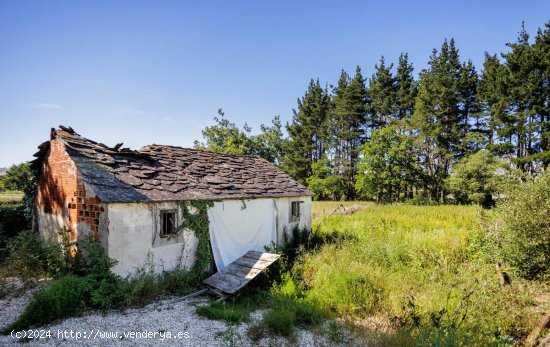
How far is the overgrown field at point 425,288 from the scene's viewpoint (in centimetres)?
618

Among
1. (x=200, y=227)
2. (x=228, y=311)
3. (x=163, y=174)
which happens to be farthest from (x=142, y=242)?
(x=228, y=311)

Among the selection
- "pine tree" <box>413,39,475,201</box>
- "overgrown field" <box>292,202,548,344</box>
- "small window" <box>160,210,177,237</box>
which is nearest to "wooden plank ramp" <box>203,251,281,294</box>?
"overgrown field" <box>292,202,548,344</box>

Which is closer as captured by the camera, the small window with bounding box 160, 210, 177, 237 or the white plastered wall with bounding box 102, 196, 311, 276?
the white plastered wall with bounding box 102, 196, 311, 276

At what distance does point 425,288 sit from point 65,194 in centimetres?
1049

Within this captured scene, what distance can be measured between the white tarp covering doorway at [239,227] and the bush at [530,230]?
822 centimetres

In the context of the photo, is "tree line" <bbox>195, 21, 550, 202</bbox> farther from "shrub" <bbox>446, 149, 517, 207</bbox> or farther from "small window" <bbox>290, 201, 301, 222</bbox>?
"small window" <bbox>290, 201, 301, 222</bbox>

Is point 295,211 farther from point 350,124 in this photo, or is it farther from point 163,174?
point 350,124

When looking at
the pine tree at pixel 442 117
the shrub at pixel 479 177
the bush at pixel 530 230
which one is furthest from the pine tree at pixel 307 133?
the bush at pixel 530 230

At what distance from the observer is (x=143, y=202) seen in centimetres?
797

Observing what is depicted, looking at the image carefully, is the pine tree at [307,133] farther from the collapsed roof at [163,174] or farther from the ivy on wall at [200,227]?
the ivy on wall at [200,227]

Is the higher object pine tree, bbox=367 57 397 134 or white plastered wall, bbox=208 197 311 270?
pine tree, bbox=367 57 397 134

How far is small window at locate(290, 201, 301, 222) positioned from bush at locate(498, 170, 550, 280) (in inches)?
312

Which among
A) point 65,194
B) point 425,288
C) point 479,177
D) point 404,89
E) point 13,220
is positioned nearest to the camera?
point 425,288

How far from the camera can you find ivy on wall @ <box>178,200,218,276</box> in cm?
911
